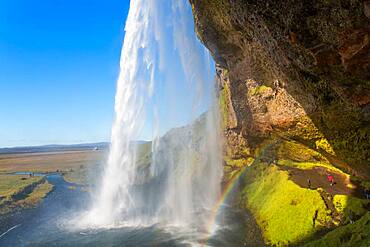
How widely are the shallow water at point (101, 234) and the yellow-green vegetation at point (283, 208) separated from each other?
8.77 ft

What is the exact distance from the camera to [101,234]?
28500 mm

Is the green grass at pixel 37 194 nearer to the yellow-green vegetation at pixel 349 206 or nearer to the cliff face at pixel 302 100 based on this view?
the cliff face at pixel 302 100

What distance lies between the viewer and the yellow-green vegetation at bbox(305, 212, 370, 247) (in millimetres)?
15703

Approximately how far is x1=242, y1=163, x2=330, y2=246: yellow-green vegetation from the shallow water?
8.77 feet

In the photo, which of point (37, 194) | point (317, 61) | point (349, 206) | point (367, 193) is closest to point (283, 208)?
point (349, 206)

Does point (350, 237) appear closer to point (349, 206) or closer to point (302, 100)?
point (349, 206)

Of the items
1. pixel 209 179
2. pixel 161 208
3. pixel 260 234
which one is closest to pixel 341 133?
pixel 260 234

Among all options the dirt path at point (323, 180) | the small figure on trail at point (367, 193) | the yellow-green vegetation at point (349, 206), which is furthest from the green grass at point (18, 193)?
the small figure on trail at point (367, 193)

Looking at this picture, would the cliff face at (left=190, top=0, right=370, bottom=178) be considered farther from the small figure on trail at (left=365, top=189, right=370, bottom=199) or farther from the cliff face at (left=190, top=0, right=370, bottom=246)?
the small figure on trail at (left=365, top=189, right=370, bottom=199)

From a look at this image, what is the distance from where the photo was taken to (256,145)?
31.0 m

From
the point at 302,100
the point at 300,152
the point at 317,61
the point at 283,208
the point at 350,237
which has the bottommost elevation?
Answer: the point at 283,208

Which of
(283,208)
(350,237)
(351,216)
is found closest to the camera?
(350,237)

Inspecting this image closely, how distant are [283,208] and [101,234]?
18.0 meters

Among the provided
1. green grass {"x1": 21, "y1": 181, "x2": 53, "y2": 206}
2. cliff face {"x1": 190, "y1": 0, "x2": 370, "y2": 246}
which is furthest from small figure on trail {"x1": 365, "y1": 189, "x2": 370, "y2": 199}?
green grass {"x1": 21, "y1": 181, "x2": 53, "y2": 206}
